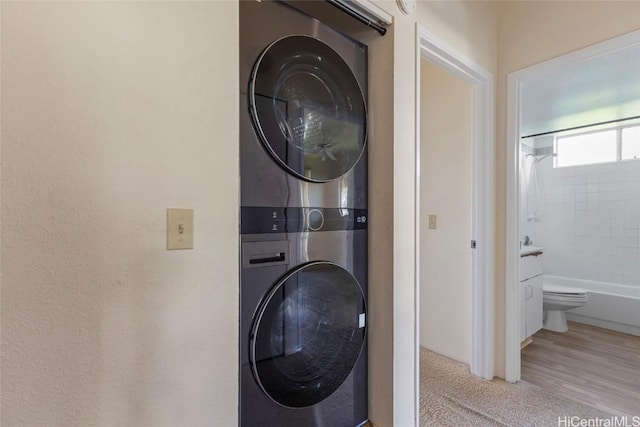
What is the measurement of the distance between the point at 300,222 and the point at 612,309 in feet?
11.8

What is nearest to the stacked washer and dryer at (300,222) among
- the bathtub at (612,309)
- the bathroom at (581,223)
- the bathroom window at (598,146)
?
the bathroom at (581,223)

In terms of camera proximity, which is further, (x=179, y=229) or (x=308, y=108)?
(x=308, y=108)

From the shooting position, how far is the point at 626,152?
3236 millimetres

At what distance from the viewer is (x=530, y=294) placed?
2.49m

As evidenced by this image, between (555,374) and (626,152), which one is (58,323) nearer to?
(555,374)

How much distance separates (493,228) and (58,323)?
7.10 ft

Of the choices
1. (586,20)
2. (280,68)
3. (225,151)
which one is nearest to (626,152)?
(586,20)

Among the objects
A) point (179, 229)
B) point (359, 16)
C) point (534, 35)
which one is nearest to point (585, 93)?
point (534, 35)

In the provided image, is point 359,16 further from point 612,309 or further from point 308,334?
point 612,309

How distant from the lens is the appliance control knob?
1.09 metres

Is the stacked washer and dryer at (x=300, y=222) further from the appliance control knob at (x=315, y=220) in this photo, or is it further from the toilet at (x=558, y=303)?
the toilet at (x=558, y=303)

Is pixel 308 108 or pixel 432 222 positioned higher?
pixel 308 108

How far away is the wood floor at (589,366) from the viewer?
1770 millimetres

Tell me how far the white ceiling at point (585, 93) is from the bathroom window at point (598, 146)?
410 millimetres
